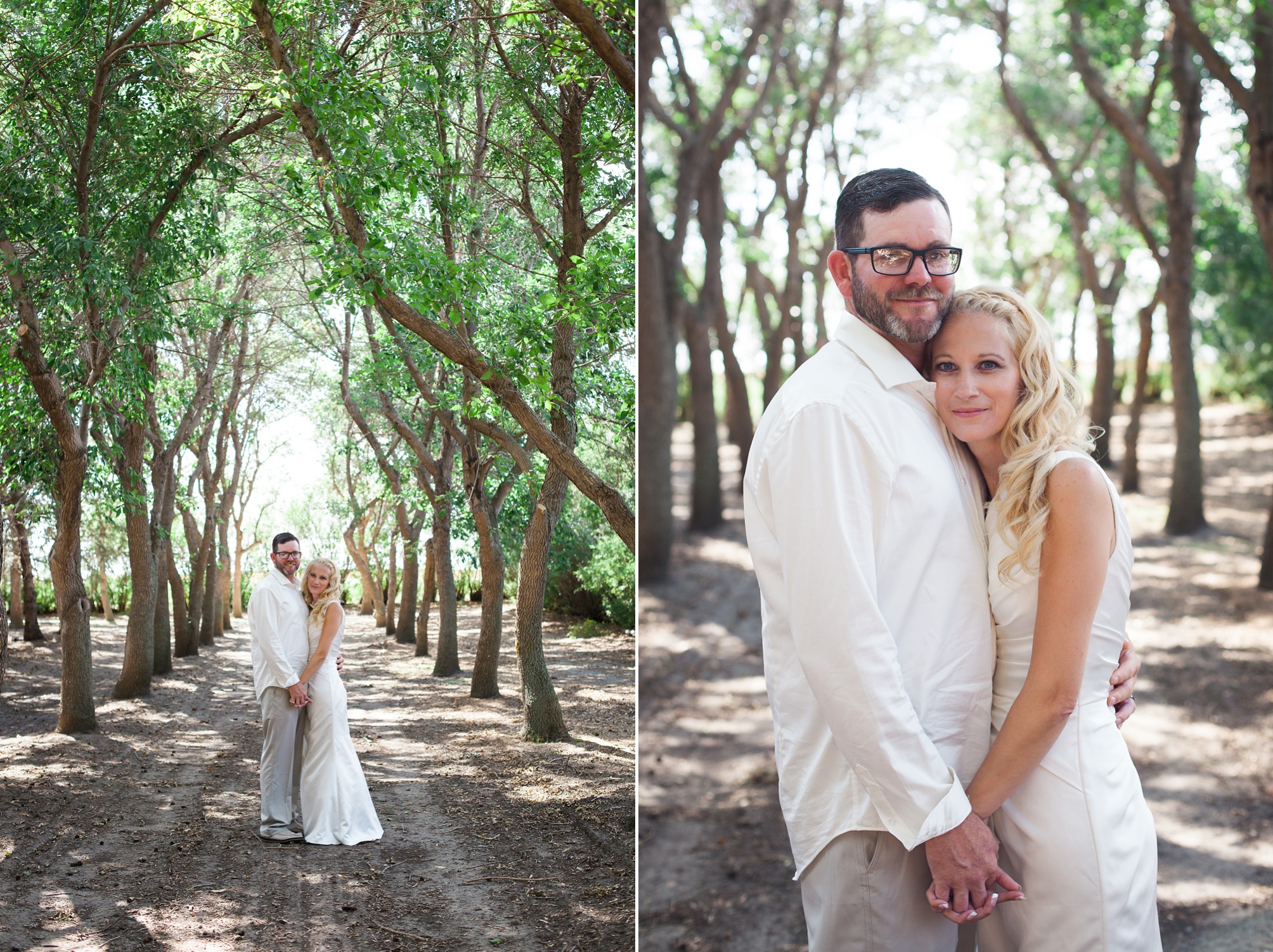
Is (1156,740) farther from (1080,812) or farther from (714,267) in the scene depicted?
(1080,812)

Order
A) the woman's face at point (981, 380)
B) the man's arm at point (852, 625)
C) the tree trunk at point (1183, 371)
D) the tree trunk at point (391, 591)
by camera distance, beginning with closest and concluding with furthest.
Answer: the man's arm at point (852, 625), the woman's face at point (981, 380), the tree trunk at point (391, 591), the tree trunk at point (1183, 371)

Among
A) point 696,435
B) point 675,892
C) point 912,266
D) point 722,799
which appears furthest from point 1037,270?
point 912,266

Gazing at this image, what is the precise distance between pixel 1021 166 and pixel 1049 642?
417cm

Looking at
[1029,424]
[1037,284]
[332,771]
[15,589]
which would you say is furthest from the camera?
[1037,284]

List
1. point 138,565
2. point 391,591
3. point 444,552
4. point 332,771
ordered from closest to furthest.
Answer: point 138,565 → point 332,771 → point 391,591 → point 444,552

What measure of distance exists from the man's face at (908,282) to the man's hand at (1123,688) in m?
0.58

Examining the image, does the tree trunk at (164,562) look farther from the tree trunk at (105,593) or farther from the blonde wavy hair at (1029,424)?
the blonde wavy hair at (1029,424)

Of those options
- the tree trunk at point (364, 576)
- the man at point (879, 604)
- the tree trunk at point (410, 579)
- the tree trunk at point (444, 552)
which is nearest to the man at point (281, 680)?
the tree trunk at point (364, 576)

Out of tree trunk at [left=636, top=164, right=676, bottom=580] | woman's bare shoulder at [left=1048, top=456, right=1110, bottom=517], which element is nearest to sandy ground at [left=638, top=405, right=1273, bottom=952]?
tree trunk at [left=636, top=164, right=676, bottom=580]

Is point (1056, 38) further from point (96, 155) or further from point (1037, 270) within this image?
point (96, 155)

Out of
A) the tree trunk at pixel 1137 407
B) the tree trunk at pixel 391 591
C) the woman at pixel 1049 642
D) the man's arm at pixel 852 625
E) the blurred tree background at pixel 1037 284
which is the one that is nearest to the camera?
the man's arm at pixel 852 625

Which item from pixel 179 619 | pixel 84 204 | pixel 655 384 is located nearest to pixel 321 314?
pixel 84 204

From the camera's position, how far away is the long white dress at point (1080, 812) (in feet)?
4.35

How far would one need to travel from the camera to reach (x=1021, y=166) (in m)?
4.73
